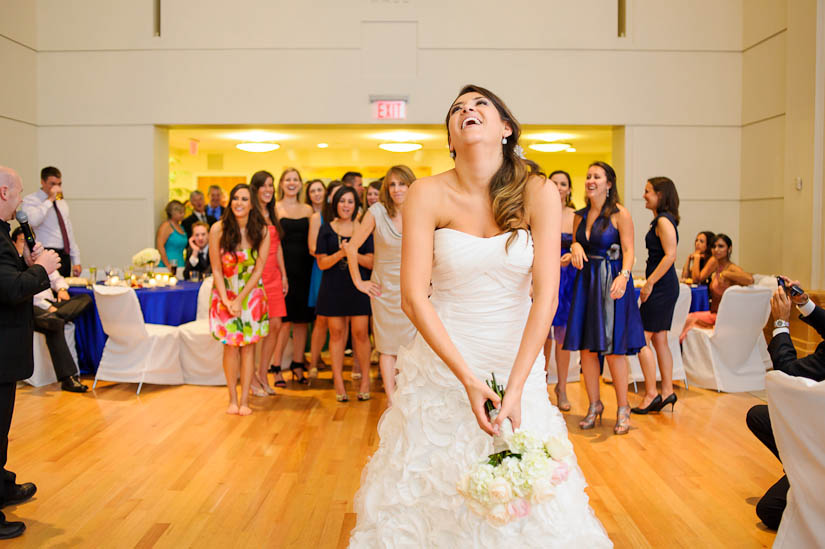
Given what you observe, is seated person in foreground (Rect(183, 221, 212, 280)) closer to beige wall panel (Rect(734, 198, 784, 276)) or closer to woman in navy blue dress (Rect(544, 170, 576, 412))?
woman in navy blue dress (Rect(544, 170, 576, 412))

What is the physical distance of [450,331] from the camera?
2.10 metres

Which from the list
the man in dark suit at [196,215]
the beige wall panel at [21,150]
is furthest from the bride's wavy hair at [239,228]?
the beige wall panel at [21,150]

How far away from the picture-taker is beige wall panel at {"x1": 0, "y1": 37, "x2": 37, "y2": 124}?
26.8 ft

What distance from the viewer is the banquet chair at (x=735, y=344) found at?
19.4 feet

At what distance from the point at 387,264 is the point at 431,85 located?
398 cm

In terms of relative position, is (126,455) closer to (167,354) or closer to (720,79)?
(167,354)

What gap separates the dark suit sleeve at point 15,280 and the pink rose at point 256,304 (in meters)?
2.07

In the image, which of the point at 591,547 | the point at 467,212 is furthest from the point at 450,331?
the point at 591,547

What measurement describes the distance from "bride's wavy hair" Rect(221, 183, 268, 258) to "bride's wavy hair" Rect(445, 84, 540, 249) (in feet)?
10.8

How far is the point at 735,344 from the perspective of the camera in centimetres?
600

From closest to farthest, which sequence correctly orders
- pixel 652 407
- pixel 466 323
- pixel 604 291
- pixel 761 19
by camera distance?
pixel 466 323
pixel 604 291
pixel 652 407
pixel 761 19

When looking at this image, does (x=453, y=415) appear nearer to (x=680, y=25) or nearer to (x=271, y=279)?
(x=271, y=279)

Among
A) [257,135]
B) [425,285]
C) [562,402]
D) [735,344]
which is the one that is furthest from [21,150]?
[425,285]

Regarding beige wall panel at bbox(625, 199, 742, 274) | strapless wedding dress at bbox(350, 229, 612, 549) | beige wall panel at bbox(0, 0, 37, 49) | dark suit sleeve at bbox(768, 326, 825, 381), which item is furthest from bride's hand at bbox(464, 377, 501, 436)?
beige wall panel at bbox(0, 0, 37, 49)
